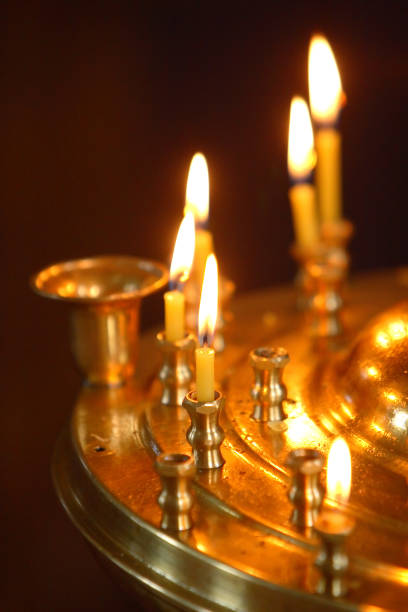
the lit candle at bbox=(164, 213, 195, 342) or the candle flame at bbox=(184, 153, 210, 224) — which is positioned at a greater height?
the candle flame at bbox=(184, 153, 210, 224)

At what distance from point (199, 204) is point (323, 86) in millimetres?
345

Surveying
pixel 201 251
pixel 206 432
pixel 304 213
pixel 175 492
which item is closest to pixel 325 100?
pixel 304 213

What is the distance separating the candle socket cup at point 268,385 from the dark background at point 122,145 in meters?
0.86

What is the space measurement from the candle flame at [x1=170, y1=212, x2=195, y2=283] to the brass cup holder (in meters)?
0.07

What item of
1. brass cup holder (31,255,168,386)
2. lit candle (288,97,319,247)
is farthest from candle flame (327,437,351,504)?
lit candle (288,97,319,247)

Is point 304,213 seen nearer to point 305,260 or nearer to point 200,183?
point 305,260

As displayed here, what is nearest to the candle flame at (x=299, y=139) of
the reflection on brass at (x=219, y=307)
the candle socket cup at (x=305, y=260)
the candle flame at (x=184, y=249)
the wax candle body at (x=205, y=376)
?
the candle socket cup at (x=305, y=260)

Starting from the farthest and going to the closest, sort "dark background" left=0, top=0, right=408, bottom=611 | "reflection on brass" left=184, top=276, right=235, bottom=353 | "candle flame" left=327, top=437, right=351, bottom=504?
1. "dark background" left=0, top=0, right=408, bottom=611
2. "reflection on brass" left=184, top=276, right=235, bottom=353
3. "candle flame" left=327, top=437, right=351, bottom=504

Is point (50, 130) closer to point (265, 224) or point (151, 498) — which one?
point (265, 224)

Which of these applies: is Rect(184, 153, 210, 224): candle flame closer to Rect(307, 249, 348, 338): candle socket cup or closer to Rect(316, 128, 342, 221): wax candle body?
Rect(307, 249, 348, 338): candle socket cup

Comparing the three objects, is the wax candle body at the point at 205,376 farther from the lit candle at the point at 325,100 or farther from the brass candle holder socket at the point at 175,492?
the lit candle at the point at 325,100

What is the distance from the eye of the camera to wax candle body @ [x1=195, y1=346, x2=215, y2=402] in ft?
3.20

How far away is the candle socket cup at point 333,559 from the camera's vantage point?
783 mm

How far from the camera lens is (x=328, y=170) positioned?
1578mm
